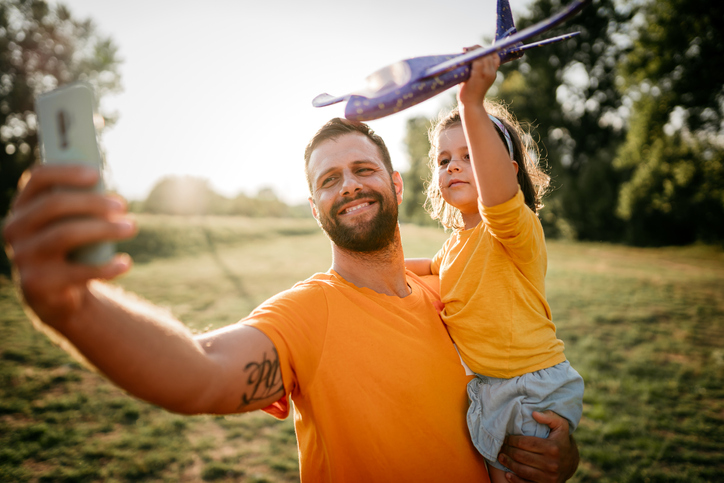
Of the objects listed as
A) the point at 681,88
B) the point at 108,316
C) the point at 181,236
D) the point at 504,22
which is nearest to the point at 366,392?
the point at 108,316

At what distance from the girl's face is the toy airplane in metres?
0.74

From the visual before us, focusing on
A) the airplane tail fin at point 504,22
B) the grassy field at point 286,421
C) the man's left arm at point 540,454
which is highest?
the airplane tail fin at point 504,22

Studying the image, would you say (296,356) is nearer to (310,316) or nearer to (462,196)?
(310,316)

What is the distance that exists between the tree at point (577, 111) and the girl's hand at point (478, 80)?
2575 centimetres

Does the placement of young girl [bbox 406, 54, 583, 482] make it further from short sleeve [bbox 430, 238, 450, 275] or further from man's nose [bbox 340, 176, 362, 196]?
man's nose [bbox 340, 176, 362, 196]

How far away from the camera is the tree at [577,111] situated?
24531 mm

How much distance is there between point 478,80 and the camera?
127 cm

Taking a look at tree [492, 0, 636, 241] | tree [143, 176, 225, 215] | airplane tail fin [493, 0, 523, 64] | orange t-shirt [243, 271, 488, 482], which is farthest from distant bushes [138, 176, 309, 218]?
airplane tail fin [493, 0, 523, 64]

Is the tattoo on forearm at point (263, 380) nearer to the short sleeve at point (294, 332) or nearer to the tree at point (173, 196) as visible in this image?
the short sleeve at point (294, 332)

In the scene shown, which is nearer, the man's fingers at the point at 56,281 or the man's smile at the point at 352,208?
the man's fingers at the point at 56,281

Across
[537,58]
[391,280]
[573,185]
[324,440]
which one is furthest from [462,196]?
[537,58]

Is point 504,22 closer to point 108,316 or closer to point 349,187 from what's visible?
point 349,187

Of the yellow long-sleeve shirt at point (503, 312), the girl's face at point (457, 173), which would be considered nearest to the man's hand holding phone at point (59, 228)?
A: the yellow long-sleeve shirt at point (503, 312)

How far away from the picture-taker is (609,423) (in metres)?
4.27
